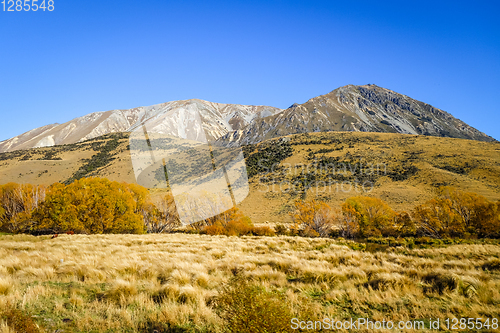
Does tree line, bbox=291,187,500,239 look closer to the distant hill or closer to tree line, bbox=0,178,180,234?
the distant hill

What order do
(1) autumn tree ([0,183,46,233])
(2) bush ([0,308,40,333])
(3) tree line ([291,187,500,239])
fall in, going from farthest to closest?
1. (1) autumn tree ([0,183,46,233])
2. (3) tree line ([291,187,500,239])
3. (2) bush ([0,308,40,333])

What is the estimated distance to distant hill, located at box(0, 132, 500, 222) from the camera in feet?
211

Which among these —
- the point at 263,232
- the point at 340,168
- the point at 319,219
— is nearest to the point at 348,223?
the point at 319,219

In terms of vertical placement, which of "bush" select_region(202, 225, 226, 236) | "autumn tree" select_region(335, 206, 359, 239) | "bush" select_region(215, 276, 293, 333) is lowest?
"autumn tree" select_region(335, 206, 359, 239)

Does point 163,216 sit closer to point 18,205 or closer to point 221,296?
point 18,205

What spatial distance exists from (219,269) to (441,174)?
8316cm

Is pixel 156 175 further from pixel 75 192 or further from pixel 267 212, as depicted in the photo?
pixel 75 192

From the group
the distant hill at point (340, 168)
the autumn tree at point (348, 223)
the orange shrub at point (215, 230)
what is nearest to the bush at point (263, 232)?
the orange shrub at point (215, 230)

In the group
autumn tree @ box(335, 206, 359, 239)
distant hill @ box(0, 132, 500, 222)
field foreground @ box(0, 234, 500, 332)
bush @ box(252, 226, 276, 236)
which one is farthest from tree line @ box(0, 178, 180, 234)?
distant hill @ box(0, 132, 500, 222)

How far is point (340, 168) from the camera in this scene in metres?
83.9

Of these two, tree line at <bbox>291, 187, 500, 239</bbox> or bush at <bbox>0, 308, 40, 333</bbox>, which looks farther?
tree line at <bbox>291, 187, 500, 239</bbox>

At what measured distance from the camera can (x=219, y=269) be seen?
868cm

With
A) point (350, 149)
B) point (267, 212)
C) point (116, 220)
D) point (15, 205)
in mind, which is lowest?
point (267, 212)

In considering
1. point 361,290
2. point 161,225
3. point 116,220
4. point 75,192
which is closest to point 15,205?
point 75,192
